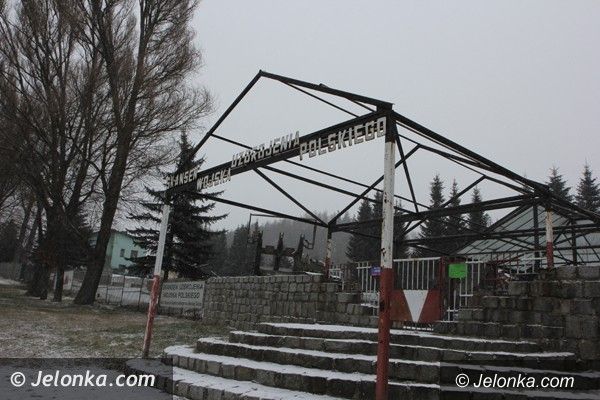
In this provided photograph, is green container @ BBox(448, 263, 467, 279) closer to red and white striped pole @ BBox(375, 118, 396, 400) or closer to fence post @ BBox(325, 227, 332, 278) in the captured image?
fence post @ BBox(325, 227, 332, 278)

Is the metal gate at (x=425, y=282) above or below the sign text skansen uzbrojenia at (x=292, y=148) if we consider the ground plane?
below

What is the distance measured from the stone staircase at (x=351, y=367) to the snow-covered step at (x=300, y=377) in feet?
0.03

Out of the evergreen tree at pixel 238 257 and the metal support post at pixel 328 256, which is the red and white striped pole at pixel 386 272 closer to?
the metal support post at pixel 328 256

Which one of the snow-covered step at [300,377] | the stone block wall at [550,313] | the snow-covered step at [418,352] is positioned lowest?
the snow-covered step at [300,377]

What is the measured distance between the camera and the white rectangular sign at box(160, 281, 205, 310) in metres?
19.1

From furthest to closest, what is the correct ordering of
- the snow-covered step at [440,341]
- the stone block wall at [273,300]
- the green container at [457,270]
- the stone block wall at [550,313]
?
the stone block wall at [273,300]
the green container at [457,270]
the stone block wall at [550,313]
the snow-covered step at [440,341]

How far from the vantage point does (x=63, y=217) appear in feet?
72.5

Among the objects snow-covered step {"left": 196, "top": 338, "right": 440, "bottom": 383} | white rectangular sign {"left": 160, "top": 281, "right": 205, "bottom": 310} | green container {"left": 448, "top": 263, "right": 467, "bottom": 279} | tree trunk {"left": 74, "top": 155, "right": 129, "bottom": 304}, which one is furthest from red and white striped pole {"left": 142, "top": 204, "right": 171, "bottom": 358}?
tree trunk {"left": 74, "top": 155, "right": 129, "bottom": 304}

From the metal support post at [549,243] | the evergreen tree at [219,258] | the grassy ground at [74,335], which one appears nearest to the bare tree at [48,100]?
the grassy ground at [74,335]

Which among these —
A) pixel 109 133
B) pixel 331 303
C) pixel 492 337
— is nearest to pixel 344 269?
pixel 331 303

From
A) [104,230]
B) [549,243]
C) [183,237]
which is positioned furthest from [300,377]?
[183,237]

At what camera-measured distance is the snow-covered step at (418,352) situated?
239 inches

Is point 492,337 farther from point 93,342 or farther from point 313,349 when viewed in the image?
point 93,342

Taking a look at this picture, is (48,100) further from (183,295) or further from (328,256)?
(328,256)
